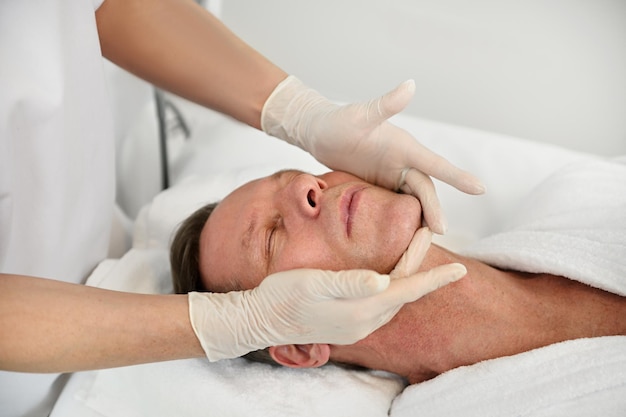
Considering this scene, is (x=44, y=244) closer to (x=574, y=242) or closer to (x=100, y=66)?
(x=100, y=66)

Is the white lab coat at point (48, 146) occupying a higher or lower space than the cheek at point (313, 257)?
higher

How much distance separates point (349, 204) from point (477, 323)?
1.22ft

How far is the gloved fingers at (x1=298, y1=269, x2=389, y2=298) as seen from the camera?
102cm

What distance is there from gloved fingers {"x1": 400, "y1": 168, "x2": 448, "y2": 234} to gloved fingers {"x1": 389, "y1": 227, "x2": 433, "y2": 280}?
31 mm

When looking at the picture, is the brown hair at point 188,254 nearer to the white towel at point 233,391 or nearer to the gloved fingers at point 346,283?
the white towel at point 233,391

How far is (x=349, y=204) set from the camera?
131 centimetres

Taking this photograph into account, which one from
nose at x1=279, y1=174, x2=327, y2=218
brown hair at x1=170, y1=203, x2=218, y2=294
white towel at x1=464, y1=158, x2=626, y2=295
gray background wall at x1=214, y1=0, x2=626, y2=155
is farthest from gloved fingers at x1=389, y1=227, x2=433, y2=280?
gray background wall at x1=214, y1=0, x2=626, y2=155

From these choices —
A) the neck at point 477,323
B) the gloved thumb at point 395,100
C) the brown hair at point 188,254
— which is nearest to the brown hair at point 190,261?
the brown hair at point 188,254

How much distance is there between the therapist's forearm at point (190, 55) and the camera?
4.95ft

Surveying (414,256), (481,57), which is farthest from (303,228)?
(481,57)

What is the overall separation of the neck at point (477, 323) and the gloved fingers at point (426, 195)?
96 millimetres

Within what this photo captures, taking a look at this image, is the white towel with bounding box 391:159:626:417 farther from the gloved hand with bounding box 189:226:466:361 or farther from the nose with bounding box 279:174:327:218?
the nose with bounding box 279:174:327:218

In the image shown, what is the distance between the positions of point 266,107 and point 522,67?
1259 millimetres

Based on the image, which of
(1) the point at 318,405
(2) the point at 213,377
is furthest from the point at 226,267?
(1) the point at 318,405
